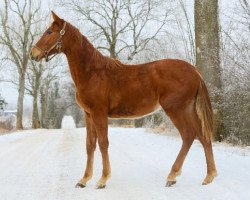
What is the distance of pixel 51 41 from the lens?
628 cm

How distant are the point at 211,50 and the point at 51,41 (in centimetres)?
663

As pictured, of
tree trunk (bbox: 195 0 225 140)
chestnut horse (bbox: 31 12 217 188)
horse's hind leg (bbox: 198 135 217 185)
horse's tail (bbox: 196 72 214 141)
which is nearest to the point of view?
horse's hind leg (bbox: 198 135 217 185)

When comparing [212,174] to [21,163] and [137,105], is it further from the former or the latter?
[21,163]

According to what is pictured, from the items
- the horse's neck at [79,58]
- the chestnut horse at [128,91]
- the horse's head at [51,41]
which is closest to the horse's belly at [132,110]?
the chestnut horse at [128,91]

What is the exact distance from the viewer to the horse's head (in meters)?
6.28

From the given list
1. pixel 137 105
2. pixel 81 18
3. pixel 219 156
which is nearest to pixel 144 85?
pixel 137 105

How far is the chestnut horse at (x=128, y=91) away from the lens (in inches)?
235

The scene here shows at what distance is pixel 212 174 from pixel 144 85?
152cm

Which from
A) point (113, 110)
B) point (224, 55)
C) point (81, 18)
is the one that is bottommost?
point (113, 110)

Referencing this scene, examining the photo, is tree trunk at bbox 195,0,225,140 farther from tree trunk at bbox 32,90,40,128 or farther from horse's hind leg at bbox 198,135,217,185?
tree trunk at bbox 32,90,40,128

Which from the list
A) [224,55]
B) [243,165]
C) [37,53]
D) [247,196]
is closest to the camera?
[247,196]

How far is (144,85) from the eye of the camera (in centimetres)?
611

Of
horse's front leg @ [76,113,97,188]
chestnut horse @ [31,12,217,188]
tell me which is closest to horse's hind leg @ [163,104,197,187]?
chestnut horse @ [31,12,217,188]

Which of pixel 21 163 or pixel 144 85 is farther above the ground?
pixel 144 85
